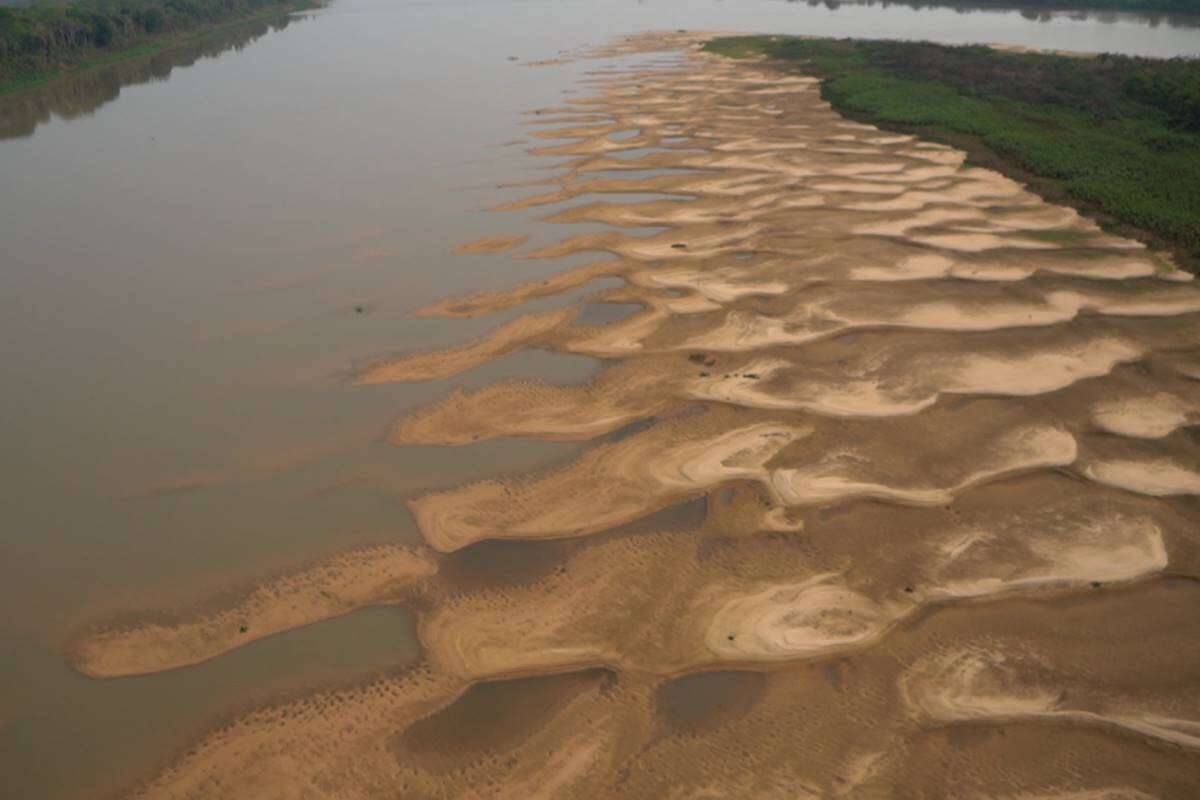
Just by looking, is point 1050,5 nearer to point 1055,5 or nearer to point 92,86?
point 1055,5

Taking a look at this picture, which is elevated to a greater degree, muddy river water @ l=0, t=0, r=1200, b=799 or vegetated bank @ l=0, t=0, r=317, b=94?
vegetated bank @ l=0, t=0, r=317, b=94

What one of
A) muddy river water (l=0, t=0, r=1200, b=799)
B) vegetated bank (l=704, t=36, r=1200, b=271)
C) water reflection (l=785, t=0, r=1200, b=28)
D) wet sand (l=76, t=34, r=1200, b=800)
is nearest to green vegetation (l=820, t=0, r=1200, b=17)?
water reflection (l=785, t=0, r=1200, b=28)

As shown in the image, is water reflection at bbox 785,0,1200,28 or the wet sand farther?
water reflection at bbox 785,0,1200,28

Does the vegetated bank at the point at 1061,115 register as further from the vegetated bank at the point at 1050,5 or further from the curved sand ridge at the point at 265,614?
the vegetated bank at the point at 1050,5

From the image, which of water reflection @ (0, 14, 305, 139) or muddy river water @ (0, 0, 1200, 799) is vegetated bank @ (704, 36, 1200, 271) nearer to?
muddy river water @ (0, 0, 1200, 799)

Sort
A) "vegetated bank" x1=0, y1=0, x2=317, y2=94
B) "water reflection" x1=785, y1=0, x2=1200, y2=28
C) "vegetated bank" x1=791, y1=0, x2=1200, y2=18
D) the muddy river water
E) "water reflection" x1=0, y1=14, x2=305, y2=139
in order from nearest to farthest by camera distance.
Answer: the muddy river water < "water reflection" x1=0, y1=14, x2=305, y2=139 < "vegetated bank" x1=0, y1=0, x2=317, y2=94 < "water reflection" x1=785, y1=0, x2=1200, y2=28 < "vegetated bank" x1=791, y1=0, x2=1200, y2=18

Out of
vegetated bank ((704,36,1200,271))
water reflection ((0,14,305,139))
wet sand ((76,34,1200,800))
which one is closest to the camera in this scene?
wet sand ((76,34,1200,800))

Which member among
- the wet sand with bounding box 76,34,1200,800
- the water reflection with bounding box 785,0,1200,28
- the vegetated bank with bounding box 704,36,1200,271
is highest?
the water reflection with bounding box 785,0,1200,28

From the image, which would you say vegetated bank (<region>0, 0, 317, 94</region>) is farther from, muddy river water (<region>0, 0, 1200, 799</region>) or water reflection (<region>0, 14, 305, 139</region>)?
muddy river water (<region>0, 0, 1200, 799</region>)

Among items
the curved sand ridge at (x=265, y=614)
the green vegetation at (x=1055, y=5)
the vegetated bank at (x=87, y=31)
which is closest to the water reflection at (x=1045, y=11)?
the green vegetation at (x=1055, y=5)
